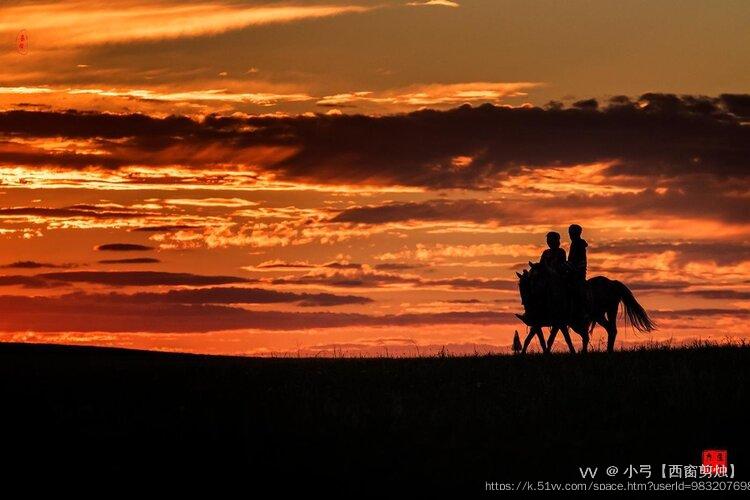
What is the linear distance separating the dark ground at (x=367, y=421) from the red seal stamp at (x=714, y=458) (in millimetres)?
239

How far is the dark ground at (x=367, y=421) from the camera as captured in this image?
63.3 ft

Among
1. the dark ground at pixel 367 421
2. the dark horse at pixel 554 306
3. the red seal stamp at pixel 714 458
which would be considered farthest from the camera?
the dark horse at pixel 554 306

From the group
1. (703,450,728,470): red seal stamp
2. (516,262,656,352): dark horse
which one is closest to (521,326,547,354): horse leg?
(516,262,656,352): dark horse

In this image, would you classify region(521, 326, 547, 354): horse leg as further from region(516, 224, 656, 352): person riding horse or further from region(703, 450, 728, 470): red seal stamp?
region(703, 450, 728, 470): red seal stamp

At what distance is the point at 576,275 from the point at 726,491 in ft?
51.0

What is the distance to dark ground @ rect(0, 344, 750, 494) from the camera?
63.3 feet

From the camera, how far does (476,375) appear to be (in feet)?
88.5

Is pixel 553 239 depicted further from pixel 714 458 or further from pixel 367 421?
pixel 714 458

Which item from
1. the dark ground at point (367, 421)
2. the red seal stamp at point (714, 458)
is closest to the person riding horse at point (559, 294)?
the dark ground at point (367, 421)

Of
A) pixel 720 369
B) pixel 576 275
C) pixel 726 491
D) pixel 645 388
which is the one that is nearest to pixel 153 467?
pixel 726 491

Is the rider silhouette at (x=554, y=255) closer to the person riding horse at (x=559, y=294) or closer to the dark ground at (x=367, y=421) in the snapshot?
the person riding horse at (x=559, y=294)

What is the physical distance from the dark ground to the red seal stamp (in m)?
0.24

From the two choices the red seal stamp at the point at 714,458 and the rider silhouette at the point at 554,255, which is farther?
the rider silhouette at the point at 554,255

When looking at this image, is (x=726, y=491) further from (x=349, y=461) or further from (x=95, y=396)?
(x=95, y=396)
